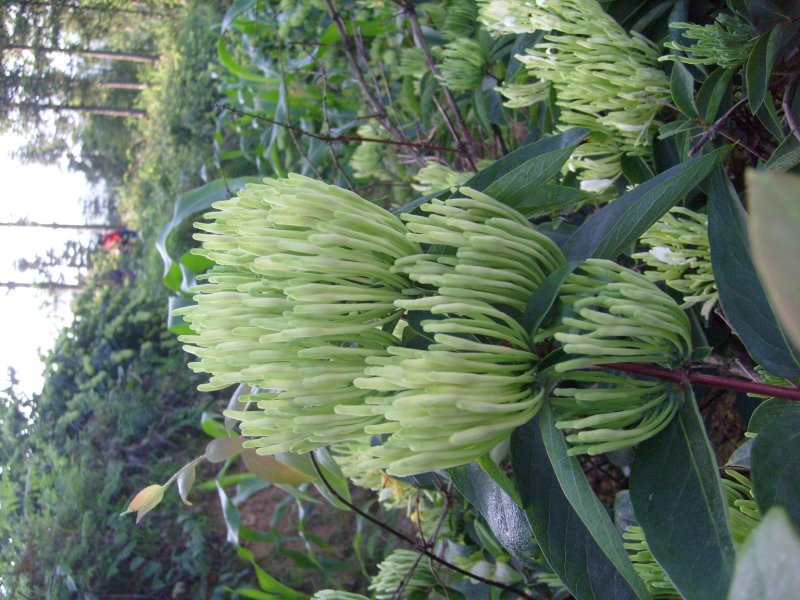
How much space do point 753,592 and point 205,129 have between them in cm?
382

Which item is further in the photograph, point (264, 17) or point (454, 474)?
point (264, 17)

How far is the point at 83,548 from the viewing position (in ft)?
7.75

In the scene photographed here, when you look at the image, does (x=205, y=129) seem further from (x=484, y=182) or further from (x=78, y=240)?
(x=484, y=182)

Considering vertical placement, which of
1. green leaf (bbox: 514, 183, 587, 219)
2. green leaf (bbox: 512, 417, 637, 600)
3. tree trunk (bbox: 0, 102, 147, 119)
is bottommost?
tree trunk (bbox: 0, 102, 147, 119)

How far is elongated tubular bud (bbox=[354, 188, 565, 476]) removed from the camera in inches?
9.0

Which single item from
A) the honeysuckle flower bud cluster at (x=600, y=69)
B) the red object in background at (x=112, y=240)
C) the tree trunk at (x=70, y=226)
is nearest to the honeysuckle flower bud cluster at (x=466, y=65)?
the honeysuckle flower bud cluster at (x=600, y=69)

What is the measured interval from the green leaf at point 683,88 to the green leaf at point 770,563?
0.31m

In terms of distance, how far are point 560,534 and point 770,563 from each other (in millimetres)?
194

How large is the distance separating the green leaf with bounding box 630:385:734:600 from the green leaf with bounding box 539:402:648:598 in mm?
13

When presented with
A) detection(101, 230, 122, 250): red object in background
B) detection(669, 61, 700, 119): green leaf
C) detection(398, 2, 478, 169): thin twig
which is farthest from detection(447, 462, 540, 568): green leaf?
detection(101, 230, 122, 250): red object in background

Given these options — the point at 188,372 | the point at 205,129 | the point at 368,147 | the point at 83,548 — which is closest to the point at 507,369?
the point at 368,147

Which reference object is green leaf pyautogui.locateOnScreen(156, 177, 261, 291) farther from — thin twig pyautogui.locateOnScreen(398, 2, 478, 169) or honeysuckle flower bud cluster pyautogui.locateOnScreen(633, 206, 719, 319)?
honeysuckle flower bud cluster pyautogui.locateOnScreen(633, 206, 719, 319)

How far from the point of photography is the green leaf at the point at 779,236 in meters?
0.10

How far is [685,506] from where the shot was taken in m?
0.26
